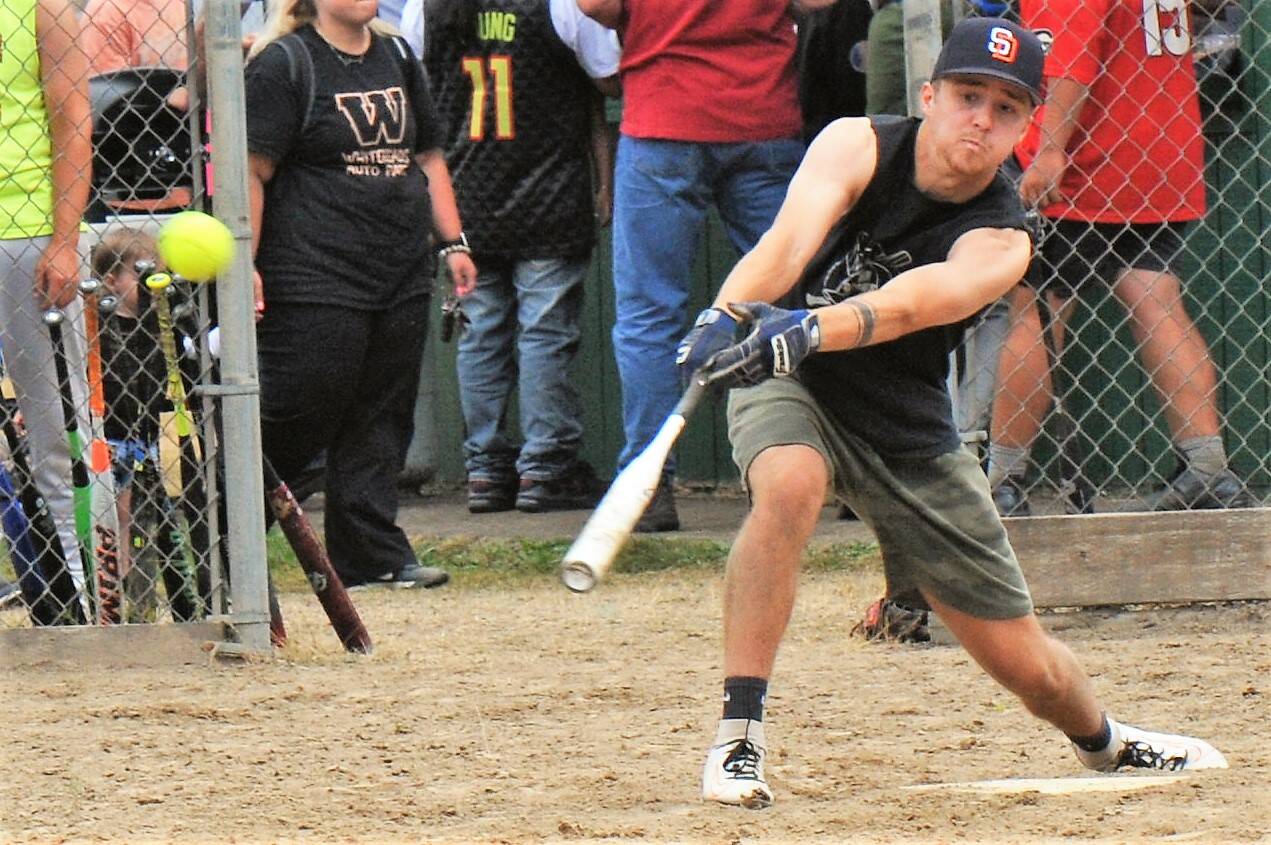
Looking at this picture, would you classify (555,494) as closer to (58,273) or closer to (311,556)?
(311,556)

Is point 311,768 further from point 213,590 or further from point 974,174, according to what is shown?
point 974,174

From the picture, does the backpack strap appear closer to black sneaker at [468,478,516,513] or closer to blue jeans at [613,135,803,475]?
blue jeans at [613,135,803,475]

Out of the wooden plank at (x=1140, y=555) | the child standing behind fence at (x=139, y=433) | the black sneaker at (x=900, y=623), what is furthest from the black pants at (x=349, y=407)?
the wooden plank at (x=1140, y=555)

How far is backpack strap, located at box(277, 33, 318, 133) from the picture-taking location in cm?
687

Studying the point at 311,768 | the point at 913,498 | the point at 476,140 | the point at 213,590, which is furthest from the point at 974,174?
the point at 476,140

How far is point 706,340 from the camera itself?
4.33 m

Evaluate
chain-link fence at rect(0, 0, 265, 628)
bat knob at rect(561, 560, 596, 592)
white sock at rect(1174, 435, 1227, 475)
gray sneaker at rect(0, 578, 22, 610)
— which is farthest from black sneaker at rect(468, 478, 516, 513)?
bat knob at rect(561, 560, 596, 592)

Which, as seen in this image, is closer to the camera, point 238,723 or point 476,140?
point 238,723

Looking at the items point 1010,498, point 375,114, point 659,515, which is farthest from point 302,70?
point 1010,498

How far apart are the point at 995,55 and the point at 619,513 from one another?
4.43 ft

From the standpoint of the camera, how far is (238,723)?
5.59m

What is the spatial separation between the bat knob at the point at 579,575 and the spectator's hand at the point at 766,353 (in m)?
0.48

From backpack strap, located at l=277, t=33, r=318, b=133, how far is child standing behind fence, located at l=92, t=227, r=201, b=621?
2.22 feet

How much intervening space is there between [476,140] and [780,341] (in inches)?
187
